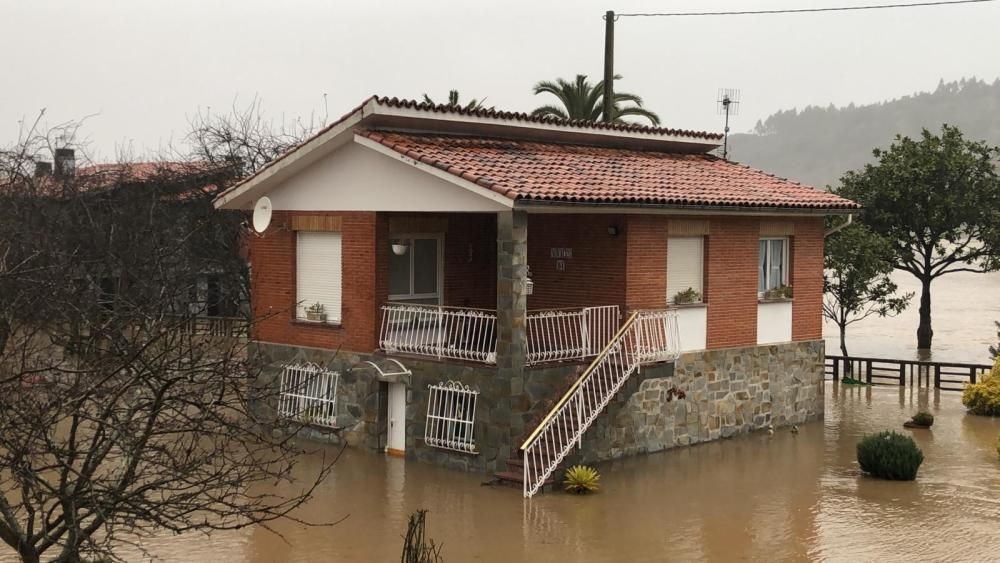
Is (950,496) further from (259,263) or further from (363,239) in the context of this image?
(259,263)

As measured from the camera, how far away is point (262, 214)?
814 inches

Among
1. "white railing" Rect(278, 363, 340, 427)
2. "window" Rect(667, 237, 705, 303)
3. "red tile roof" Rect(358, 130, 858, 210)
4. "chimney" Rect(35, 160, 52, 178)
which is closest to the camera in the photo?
"red tile roof" Rect(358, 130, 858, 210)

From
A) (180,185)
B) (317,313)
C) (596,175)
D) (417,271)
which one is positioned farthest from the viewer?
(180,185)

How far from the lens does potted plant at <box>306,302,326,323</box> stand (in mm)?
20422

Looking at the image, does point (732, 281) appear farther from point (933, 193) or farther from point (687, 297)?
point (933, 193)

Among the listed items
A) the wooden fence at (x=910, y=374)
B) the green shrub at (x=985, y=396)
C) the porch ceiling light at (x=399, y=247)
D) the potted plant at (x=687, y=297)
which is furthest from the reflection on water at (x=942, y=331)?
the porch ceiling light at (x=399, y=247)

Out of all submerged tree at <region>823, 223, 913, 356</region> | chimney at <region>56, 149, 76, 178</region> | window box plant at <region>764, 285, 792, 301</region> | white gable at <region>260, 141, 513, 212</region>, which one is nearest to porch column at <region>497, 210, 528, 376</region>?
white gable at <region>260, 141, 513, 212</region>

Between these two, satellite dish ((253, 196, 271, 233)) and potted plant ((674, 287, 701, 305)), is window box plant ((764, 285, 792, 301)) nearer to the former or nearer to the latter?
potted plant ((674, 287, 701, 305))

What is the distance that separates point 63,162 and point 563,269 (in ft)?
70.4

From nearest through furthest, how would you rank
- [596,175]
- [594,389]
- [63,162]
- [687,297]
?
[594,389], [596,175], [687,297], [63,162]

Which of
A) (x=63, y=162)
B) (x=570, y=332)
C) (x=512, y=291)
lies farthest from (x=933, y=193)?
(x=63, y=162)

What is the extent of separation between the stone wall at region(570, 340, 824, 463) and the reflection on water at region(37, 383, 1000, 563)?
1.22 feet

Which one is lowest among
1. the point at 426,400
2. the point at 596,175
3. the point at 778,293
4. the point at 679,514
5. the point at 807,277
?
the point at 679,514

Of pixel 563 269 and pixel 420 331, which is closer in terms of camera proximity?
pixel 420 331
